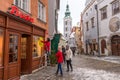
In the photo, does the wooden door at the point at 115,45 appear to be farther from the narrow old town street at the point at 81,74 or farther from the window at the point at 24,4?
the window at the point at 24,4

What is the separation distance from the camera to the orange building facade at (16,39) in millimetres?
A: 8273

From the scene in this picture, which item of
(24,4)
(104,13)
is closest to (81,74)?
(24,4)

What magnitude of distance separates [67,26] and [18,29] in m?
90.5

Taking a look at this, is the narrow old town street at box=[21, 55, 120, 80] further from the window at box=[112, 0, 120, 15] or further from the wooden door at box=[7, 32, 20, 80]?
the window at box=[112, 0, 120, 15]

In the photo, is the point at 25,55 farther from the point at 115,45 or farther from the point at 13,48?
the point at 115,45

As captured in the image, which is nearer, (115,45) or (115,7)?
(115,7)

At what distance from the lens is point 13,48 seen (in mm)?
9352

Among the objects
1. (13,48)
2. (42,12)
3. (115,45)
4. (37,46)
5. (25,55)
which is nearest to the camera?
(13,48)

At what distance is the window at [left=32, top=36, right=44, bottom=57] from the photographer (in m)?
13.2

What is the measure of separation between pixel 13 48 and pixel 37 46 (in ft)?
15.3

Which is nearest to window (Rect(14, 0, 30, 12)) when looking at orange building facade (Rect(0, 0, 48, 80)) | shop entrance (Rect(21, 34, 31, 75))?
orange building facade (Rect(0, 0, 48, 80))

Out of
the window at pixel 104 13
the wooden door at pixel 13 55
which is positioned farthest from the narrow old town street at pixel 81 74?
the window at pixel 104 13

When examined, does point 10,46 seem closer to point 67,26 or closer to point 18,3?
point 18,3

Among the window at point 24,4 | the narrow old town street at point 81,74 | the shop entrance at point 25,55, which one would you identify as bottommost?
the narrow old town street at point 81,74
